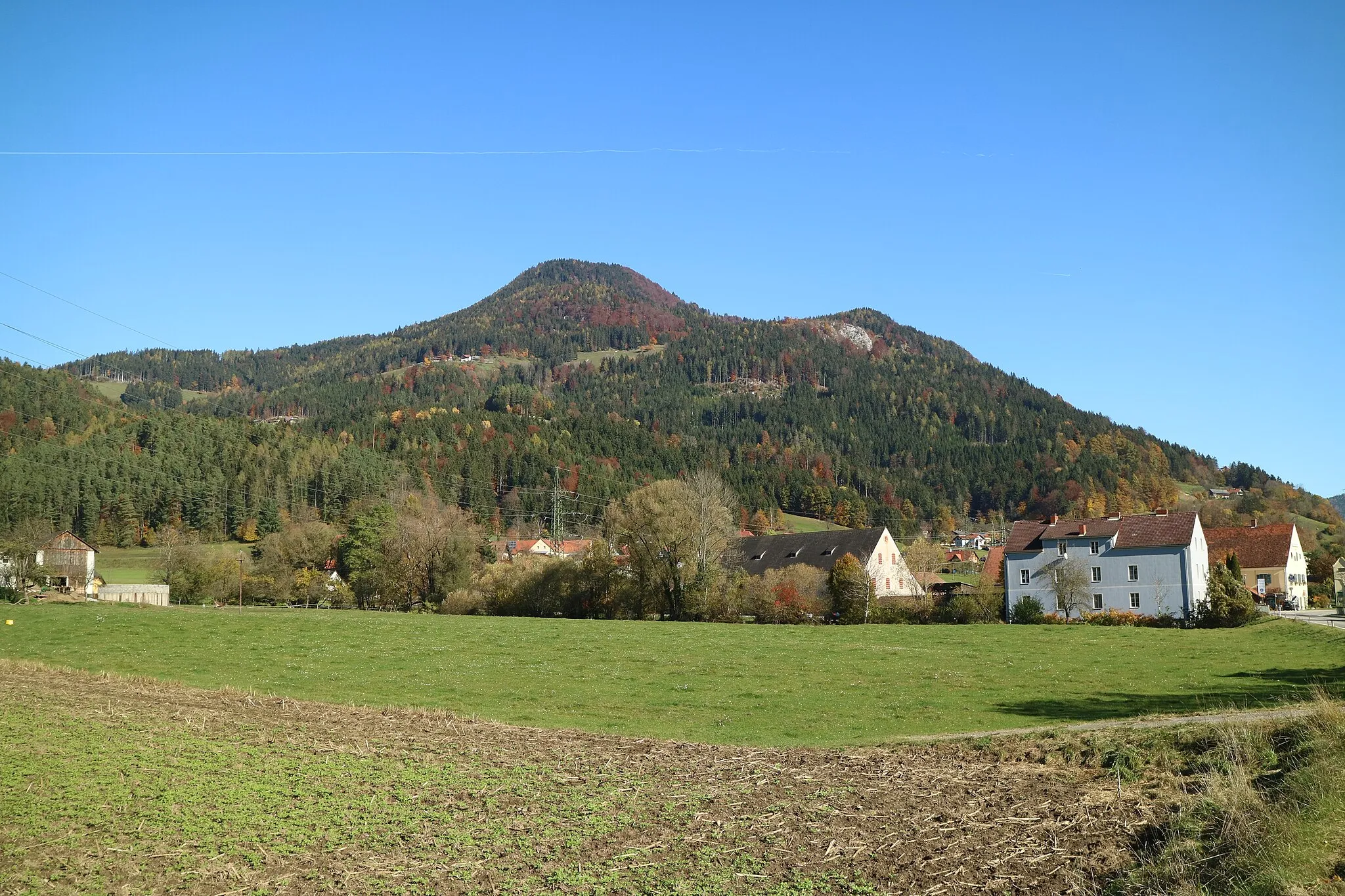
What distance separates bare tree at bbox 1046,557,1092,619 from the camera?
76.9 metres

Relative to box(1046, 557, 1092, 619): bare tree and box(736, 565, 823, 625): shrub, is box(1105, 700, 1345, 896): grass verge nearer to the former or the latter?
box(736, 565, 823, 625): shrub

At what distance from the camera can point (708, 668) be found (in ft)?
117

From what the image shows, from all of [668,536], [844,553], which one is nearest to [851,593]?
[668,536]

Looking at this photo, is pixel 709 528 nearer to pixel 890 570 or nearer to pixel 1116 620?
pixel 1116 620

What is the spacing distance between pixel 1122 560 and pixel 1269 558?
72.7ft

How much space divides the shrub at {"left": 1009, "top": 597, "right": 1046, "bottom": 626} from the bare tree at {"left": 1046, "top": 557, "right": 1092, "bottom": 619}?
556 centimetres

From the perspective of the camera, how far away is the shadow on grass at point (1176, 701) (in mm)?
21469

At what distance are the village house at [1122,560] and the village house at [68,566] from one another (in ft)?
248

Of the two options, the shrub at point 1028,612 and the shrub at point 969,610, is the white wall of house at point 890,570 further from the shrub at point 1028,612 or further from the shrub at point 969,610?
the shrub at point 1028,612

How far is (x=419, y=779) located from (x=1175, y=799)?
10.9 m

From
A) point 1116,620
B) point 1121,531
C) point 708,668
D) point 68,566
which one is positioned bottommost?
point 1116,620

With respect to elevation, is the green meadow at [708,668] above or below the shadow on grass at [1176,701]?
below

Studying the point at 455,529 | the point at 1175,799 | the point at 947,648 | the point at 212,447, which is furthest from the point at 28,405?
the point at 1175,799

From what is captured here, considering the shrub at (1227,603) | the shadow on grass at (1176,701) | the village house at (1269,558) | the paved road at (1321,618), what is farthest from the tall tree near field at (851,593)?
the shadow on grass at (1176,701)
